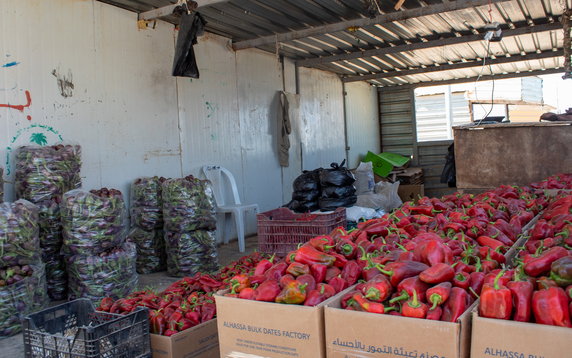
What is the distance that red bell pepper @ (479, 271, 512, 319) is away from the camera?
71.1 inches

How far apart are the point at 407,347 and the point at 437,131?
15.0m

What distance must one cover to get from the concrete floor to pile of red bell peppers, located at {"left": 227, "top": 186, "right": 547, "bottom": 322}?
1813 millimetres

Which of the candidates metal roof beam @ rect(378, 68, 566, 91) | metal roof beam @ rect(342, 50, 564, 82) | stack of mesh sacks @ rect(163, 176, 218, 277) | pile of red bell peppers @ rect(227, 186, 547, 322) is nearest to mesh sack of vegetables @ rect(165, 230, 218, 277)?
stack of mesh sacks @ rect(163, 176, 218, 277)

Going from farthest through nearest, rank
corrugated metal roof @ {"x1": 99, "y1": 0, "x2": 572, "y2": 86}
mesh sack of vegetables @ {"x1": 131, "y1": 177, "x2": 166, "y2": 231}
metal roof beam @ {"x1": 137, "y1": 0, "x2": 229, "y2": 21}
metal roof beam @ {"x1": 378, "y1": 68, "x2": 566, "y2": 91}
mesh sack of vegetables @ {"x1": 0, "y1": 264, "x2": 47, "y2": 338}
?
1. metal roof beam @ {"x1": 378, "y1": 68, "x2": 566, "y2": 91}
2. corrugated metal roof @ {"x1": 99, "y1": 0, "x2": 572, "y2": 86}
3. mesh sack of vegetables @ {"x1": 131, "y1": 177, "x2": 166, "y2": 231}
4. metal roof beam @ {"x1": 137, "y1": 0, "x2": 229, "y2": 21}
5. mesh sack of vegetables @ {"x1": 0, "y1": 264, "x2": 47, "y2": 338}

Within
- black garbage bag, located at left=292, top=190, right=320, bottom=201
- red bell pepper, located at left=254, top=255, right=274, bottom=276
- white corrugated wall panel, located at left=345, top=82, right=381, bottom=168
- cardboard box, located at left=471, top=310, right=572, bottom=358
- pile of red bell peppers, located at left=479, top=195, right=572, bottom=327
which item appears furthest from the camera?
white corrugated wall panel, located at left=345, top=82, right=381, bottom=168

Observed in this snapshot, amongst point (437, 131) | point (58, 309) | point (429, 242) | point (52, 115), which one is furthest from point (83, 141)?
point (437, 131)

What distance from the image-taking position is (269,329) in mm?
2135

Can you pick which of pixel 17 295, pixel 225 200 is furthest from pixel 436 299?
pixel 225 200

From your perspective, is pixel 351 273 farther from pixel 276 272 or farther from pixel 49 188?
pixel 49 188

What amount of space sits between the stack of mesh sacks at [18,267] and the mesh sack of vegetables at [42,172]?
0.51 metres

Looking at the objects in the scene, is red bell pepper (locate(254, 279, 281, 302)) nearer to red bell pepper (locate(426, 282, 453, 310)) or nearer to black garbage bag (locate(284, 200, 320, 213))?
red bell pepper (locate(426, 282, 453, 310))

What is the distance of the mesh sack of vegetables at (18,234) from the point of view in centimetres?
440

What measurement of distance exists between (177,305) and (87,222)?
2214 mm

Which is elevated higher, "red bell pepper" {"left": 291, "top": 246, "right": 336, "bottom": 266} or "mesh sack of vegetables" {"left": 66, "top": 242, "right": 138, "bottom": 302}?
"red bell pepper" {"left": 291, "top": 246, "right": 336, "bottom": 266}
